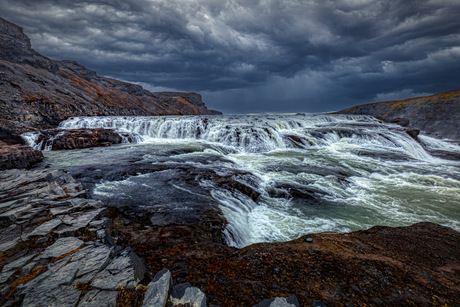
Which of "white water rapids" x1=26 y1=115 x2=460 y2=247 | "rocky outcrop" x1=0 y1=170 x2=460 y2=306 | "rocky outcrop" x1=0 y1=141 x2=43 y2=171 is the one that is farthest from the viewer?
"rocky outcrop" x1=0 y1=141 x2=43 y2=171

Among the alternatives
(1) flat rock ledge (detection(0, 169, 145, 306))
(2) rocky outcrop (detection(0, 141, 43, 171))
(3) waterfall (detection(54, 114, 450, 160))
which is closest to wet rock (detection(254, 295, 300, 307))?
(1) flat rock ledge (detection(0, 169, 145, 306))

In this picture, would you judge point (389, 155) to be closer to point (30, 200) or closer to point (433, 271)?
point (433, 271)

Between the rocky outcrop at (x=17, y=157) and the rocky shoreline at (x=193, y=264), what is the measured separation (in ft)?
25.0

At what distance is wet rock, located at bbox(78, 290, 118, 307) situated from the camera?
7.70ft

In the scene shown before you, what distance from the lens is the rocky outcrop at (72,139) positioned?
57.2 feet

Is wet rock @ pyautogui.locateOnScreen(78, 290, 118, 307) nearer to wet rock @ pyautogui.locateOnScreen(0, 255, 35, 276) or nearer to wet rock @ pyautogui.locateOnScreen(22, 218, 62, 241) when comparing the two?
wet rock @ pyautogui.locateOnScreen(0, 255, 35, 276)

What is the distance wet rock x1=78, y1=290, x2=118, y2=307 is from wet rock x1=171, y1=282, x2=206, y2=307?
0.70m

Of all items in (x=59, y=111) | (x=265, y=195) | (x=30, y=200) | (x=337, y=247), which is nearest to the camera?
(x=337, y=247)

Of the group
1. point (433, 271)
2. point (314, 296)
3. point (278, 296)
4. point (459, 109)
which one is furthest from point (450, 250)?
point (459, 109)

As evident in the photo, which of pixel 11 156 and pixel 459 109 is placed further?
pixel 459 109

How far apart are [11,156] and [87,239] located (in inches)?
452

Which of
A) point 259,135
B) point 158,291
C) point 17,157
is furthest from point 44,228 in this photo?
point 259,135

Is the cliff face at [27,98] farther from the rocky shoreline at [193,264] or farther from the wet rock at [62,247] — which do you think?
the wet rock at [62,247]

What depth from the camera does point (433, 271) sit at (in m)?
3.62
